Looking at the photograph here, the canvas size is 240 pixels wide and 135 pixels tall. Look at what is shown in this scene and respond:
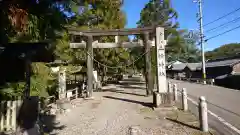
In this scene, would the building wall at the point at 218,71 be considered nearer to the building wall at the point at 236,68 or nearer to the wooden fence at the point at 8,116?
the building wall at the point at 236,68

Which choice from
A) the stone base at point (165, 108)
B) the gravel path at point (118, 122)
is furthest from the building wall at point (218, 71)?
the gravel path at point (118, 122)

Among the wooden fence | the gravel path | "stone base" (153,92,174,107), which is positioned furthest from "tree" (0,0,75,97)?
"stone base" (153,92,174,107)

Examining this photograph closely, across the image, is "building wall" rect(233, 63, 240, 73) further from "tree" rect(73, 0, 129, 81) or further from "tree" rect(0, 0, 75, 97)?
"tree" rect(0, 0, 75, 97)

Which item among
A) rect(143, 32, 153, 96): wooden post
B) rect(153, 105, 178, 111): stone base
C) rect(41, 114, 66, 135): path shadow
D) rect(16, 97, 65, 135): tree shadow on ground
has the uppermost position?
rect(143, 32, 153, 96): wooden post

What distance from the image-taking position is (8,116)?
6773 millimetres

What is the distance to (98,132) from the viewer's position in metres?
8.09

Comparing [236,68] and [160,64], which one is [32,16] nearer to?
[160,64]

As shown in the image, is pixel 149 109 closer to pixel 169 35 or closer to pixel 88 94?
pixel 88 94

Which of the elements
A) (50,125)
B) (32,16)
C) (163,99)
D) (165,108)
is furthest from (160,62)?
(32,16)

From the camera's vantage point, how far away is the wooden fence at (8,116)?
6704 millimetres

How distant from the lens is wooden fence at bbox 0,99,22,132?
670 cm

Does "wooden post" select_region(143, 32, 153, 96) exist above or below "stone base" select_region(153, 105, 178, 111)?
above

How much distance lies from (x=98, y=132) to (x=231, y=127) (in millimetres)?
4303

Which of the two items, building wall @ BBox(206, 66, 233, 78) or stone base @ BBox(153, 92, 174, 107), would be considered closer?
stone base @ BBox(153, 92, 174, 107)
